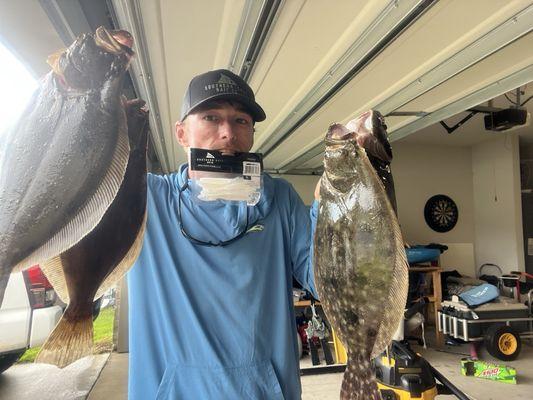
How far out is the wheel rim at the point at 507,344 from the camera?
5.20m

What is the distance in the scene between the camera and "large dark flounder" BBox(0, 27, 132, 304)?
0.63 m

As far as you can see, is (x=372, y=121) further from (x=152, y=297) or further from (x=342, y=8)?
(x=342, y=8)

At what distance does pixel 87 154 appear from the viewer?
0.66 metres

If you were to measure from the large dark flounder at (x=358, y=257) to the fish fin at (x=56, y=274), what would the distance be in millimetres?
607

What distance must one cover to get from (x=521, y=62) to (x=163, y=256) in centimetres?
279

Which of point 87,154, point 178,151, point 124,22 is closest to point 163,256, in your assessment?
point 87,154

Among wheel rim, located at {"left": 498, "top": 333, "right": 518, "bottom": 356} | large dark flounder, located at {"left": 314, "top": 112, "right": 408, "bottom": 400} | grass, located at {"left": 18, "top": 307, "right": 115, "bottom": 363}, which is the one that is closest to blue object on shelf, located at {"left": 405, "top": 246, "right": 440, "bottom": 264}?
wheel rim, located at {"left": 498, "top": 333, "right": 518, "bottom": 356}

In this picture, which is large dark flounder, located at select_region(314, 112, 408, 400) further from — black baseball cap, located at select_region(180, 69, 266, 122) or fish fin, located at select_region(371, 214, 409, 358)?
black baseball cap, located at select_region(180, 69, 266, 122)

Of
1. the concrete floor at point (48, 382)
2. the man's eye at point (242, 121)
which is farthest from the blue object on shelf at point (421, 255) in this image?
the man's eye at point (242, 121)

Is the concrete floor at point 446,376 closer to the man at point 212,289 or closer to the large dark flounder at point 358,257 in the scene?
the man at point 212,289

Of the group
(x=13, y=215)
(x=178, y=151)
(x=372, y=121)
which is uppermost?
(x=178, y=151)

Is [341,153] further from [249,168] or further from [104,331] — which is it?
[104,331]

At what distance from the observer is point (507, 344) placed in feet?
17.3

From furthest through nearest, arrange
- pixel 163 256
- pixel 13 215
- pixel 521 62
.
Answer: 1. pixel 521 62
2. pixel 163 256
3. pixel 13 215
